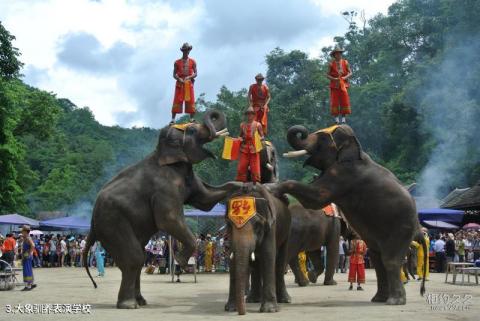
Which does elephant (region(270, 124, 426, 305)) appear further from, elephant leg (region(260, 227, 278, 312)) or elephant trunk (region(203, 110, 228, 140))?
elephant leg (region(260, 227, 278, 312))

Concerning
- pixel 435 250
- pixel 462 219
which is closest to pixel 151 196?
pixel 435 250

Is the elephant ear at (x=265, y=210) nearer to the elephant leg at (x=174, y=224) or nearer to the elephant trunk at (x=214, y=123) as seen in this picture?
the elephant leg at (x=174, y=224)

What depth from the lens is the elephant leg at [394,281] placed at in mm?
14852

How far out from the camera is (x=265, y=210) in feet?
45.3

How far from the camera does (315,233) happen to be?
20.7 metres

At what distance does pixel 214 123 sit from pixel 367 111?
44.9 metres

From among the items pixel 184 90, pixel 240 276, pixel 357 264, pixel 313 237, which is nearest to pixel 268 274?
pixel 240 276

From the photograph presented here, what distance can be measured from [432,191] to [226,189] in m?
34.9

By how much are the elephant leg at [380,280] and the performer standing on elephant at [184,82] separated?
497 cm

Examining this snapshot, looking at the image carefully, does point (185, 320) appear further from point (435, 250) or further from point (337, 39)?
point (337, 39)

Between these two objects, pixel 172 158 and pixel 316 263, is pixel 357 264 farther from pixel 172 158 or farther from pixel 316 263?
pixel 172 158

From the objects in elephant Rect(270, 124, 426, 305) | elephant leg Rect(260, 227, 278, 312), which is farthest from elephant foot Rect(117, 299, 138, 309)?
elephant Rect(270, 124, 426, 305)

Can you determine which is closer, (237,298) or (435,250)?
(237,298)

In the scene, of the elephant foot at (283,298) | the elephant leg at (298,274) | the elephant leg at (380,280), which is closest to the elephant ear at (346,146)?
the elephant leg at (380,280)
